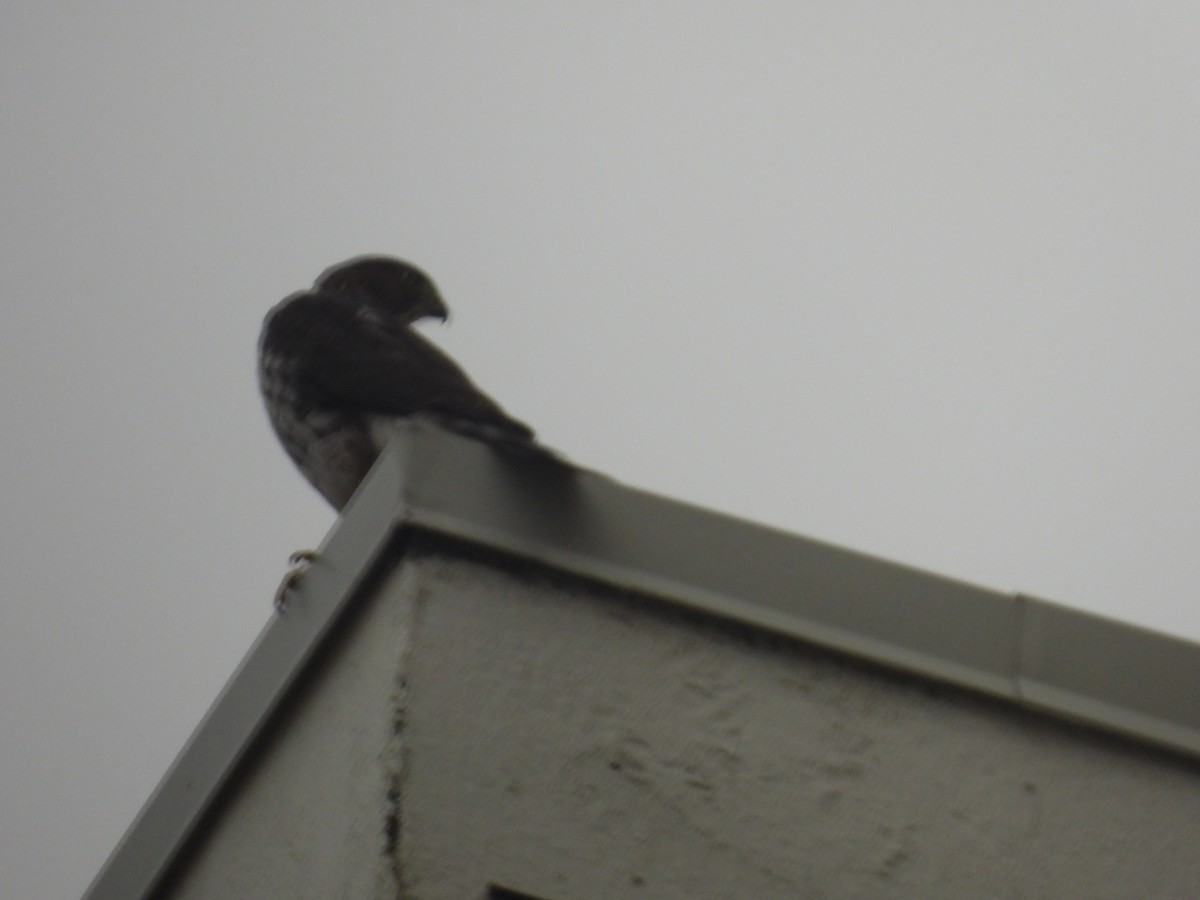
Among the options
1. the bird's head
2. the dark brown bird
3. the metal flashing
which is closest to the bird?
the dark brown bird

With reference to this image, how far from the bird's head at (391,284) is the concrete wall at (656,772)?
132 inches

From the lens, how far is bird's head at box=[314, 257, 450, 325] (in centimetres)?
541

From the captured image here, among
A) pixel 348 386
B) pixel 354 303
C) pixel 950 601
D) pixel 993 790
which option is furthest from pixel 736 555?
pixel 354 303

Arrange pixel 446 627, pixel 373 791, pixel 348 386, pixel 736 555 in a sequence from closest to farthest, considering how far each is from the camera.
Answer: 1. pixel 373 791
2. pixel 446 627
3. pixel 736 555
4. pixel 348 386

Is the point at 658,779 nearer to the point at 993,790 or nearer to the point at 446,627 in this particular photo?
the point at 446,627

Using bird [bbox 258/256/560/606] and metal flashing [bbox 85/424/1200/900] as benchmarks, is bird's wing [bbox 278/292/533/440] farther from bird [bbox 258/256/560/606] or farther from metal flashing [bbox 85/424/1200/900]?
metal flashing [bbox 85/424/1200/900]

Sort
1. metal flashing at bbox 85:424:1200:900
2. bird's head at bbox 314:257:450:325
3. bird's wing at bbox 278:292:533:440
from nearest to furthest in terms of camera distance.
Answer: metal flashing at bbox 85:424:1200:900, bird's wing at bbox 278:292:533:440, bird's head at bbox 314:257:450:325

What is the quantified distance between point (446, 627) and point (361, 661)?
142mm

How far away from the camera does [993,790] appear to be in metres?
2.09

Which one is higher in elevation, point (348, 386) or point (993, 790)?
point (348, 386)

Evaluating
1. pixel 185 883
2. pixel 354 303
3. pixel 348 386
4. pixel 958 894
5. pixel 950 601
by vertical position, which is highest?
pixel 354 303

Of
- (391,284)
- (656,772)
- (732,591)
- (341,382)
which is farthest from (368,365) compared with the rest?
(656,772)

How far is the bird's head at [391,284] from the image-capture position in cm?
541

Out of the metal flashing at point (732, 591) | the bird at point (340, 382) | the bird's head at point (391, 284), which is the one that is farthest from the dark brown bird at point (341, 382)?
the metal flashing at point (732, 591)
